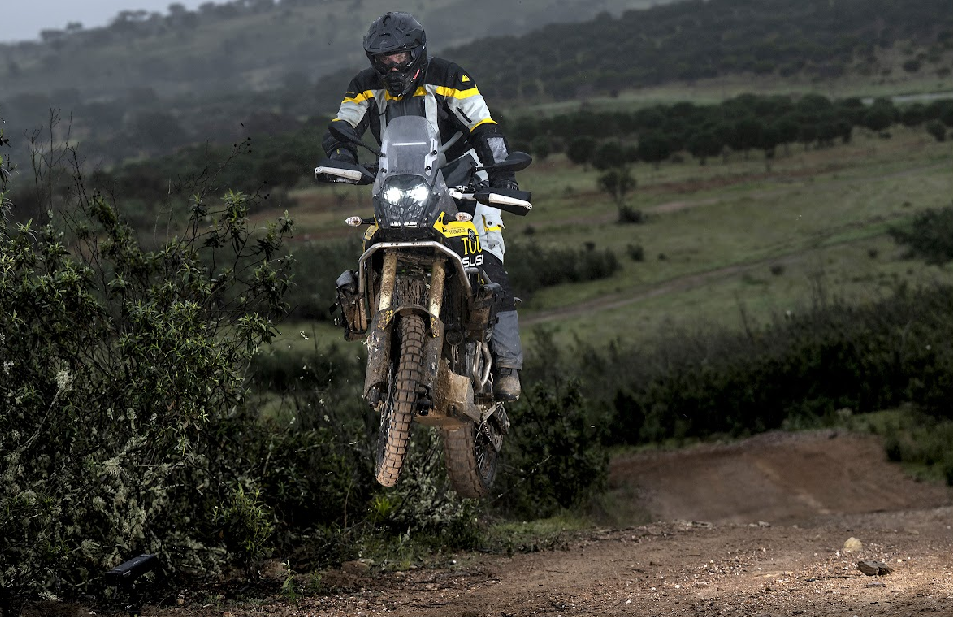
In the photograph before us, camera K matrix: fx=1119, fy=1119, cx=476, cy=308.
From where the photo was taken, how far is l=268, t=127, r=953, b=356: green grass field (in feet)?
116

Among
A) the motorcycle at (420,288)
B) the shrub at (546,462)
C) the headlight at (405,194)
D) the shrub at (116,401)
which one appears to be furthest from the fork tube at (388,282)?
the shrub at (546,462)

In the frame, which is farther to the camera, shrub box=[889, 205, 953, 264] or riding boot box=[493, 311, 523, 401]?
shrub box=[889, 205, 953, 264]

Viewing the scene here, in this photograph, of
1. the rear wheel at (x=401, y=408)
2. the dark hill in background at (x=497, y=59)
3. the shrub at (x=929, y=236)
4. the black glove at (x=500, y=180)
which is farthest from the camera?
the dark hill in background at (x=497, y=59)

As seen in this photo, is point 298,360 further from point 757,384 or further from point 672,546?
point 672,546

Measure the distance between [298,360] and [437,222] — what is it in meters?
16.7

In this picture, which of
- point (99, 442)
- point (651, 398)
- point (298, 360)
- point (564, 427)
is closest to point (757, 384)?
point (651, 398)

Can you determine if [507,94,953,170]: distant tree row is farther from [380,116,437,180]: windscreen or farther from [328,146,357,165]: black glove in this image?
[380,116,437,180]: windscreen

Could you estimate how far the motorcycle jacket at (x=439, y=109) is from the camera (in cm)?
800

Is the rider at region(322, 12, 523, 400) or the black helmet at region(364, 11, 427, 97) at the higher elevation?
the black helmet at region(364, 11, 427, 97)

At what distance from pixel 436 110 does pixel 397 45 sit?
2.20ft

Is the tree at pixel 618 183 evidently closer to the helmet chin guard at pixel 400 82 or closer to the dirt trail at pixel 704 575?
the dirt trail at pixel 704 575

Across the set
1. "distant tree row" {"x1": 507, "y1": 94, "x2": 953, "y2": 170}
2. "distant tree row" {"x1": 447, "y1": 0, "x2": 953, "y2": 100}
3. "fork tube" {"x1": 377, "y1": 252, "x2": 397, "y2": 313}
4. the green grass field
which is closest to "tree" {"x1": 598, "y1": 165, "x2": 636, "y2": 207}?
the green grass field

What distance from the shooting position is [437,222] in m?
7.54

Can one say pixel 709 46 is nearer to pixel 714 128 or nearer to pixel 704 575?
pixel 714 128
